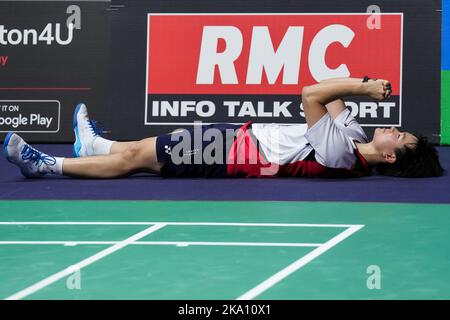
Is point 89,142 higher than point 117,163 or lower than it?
higher

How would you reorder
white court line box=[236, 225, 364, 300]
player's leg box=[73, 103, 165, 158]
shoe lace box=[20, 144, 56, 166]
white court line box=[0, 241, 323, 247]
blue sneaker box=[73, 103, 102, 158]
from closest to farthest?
white court line box=[236, 225, 364, 300] → white court line box=[0, 241, 323, 247] → shoe lace box=[20, 144, 56, 166] → player's leg box=[73, 103, 165, 158] → blue sneaker box=[73, 103, 102, 158]

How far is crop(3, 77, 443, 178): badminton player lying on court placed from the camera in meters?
6.45

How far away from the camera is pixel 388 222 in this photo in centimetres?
493

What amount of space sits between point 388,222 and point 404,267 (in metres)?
1.12

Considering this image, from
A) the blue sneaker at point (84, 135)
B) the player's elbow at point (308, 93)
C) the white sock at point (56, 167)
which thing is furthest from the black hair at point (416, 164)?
the white sock at point (56, 167)

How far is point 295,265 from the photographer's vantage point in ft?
12.7

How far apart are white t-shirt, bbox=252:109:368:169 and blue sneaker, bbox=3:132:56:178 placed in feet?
5.73

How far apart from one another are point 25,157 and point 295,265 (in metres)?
3.41

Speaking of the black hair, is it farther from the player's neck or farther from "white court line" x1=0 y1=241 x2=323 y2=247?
"white court line" x1=0 y1=241 x2=323 y2=247

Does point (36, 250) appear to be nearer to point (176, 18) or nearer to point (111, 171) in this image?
point (111, 171)

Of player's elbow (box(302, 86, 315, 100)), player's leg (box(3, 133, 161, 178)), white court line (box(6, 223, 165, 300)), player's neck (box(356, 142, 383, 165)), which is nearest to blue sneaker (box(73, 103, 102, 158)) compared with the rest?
player's leg (box(3, 133, 161, 178))

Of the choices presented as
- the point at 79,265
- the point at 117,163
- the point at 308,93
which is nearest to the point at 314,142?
the point at 308,93

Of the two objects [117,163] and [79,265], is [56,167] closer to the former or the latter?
[117,163]

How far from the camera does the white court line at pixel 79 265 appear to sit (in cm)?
343
